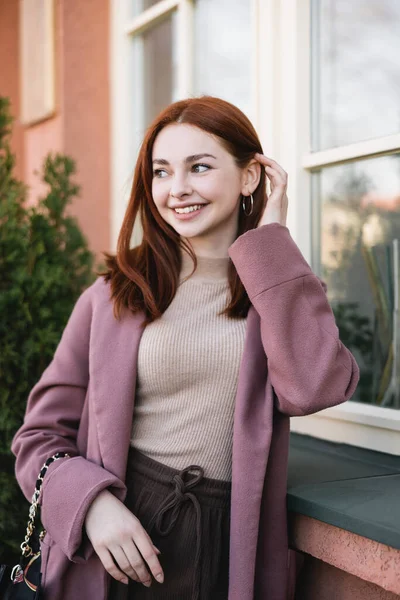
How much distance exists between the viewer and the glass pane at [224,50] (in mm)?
2590

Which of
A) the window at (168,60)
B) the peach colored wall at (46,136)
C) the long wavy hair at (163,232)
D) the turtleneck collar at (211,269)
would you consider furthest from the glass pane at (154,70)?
the turtleneck collar at (211,269)

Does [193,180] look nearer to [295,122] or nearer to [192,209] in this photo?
[192,209]

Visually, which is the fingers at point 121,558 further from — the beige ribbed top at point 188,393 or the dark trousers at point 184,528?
the beige ribbed top at point 188,393

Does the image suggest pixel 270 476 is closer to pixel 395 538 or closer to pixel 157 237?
pixel 395 538

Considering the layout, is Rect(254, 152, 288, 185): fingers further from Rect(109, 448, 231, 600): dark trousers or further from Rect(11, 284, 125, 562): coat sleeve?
Rect(109, 448, 231, 600): dark trousers

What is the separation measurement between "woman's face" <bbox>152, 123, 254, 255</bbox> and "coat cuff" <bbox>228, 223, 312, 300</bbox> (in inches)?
4.9

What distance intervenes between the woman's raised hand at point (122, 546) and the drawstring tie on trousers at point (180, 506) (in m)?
0.09

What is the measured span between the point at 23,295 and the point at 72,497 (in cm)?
103

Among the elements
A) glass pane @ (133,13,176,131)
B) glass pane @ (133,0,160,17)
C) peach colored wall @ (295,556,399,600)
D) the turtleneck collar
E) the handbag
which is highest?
glass pane @ (133,0,160,17)

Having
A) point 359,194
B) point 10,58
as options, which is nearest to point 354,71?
point 359,194

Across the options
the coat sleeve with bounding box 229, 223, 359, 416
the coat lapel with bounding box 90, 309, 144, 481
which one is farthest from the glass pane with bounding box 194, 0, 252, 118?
the coat lapel with bounding box 90, 309, 144, 481

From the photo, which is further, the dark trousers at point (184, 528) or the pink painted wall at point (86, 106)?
the pink painted wall at point (86, 106)

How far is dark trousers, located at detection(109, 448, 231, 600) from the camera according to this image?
153cm

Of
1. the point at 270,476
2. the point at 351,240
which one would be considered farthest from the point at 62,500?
the point at 351,240
